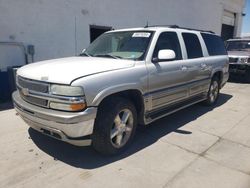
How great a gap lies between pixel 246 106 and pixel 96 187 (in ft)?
17.0

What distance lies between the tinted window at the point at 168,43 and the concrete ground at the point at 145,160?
4.74ft

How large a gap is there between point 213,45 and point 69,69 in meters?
4.32

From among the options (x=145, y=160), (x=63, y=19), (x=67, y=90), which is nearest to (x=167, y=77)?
(x=145, y=160)

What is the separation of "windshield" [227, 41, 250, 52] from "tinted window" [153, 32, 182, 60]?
7801 mm

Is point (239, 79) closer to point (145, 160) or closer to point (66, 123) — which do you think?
point (145, 160)

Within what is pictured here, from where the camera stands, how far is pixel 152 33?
420 cm

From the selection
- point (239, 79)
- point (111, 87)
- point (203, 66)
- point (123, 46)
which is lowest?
point (239, 79)

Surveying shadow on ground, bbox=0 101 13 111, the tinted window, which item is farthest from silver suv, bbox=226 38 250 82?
shadow on ground, bbox=0 101 13 111

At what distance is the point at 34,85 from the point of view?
3.30 metres

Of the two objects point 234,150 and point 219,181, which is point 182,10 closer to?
point 234,150

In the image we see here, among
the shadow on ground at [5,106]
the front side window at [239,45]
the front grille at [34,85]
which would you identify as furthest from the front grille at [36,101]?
the front side window at [239,45]

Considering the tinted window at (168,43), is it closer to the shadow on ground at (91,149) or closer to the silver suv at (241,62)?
the shadow on ground at (91,149)

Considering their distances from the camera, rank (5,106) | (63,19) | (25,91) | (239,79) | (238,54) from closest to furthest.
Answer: (25,91), (5,106), (63,19), (238,54), (239,79)

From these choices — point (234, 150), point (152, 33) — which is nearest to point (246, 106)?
point (234, 150)
